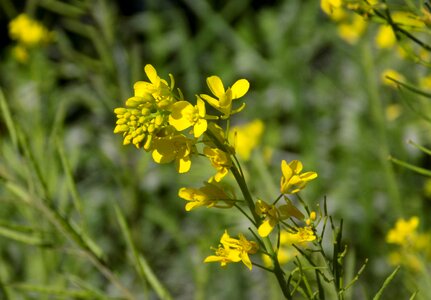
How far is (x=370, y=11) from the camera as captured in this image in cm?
78

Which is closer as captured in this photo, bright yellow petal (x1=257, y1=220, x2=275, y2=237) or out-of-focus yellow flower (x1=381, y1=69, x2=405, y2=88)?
bright yellow petal (x1=257, y1=220, x2=275, y2=237)

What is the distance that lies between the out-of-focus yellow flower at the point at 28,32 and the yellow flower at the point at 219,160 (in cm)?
162

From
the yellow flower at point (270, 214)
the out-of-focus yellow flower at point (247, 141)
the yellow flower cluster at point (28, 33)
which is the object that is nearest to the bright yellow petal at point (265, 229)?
the yellow flower at point (270, 214)

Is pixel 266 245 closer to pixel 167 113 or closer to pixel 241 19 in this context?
pixel 167 113

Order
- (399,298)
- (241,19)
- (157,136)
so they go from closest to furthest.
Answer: (157,136), (399,298), (241,19)

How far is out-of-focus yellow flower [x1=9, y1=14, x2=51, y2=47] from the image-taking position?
216cm

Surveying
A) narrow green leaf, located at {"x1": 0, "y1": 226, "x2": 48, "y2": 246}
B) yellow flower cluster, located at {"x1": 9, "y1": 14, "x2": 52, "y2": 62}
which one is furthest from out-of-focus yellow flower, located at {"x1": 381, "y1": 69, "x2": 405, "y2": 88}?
yellow flower cluster, located at {"x1": 9, "y1": 14, "x2": 52, "y2": 62}

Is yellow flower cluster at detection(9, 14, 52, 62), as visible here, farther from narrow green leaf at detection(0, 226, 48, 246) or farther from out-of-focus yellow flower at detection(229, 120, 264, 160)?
narrow green leaf at detection(0, 226, 48, 246)

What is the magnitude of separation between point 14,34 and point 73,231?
142 centimetres

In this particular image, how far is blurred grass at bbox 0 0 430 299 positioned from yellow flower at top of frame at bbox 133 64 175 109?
3.68 feet

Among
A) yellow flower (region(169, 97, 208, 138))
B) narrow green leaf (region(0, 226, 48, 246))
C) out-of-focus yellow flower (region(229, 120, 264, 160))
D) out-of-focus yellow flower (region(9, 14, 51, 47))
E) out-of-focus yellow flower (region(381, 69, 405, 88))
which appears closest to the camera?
yellow flower (region(169, 97, 208, 138))

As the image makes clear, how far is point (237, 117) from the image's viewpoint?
3.93 m

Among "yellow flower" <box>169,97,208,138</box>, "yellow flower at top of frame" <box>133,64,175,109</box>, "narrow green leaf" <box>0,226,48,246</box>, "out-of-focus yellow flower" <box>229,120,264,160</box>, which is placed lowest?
"out-of-focus yellow flower" <box>229,120,264,160</box>

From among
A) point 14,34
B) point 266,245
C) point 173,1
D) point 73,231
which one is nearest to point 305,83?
point 173,1
